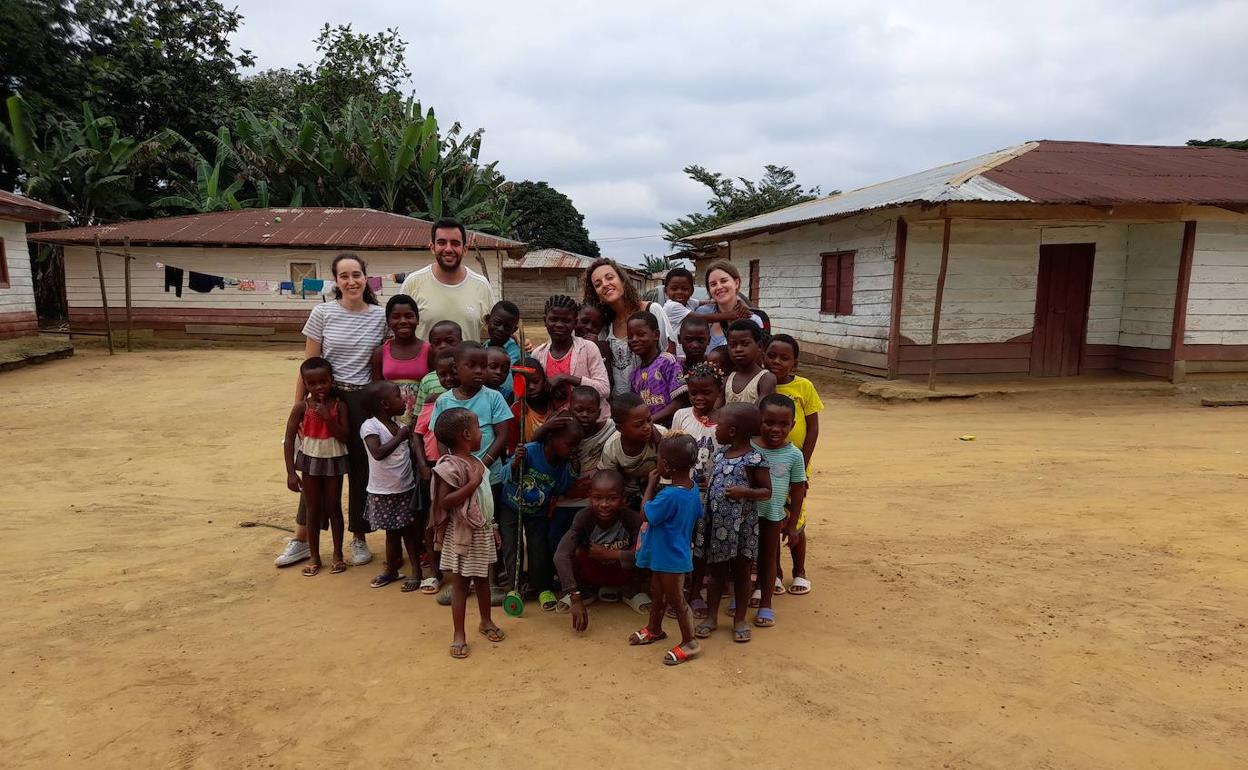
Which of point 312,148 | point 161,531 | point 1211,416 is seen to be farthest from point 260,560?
point 312,148

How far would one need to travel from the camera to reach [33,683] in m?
2.81

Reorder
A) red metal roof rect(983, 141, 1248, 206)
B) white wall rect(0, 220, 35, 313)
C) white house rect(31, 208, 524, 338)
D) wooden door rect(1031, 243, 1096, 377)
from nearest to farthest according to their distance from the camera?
red metal roof rect(983, 141, 1248, 206)
wooden door rect(1031, 243, 1096, 377)
white wall rect(0, 220, 35, 313)
white house rect(31, 208, 524, 338)

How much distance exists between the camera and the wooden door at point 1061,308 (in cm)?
1074

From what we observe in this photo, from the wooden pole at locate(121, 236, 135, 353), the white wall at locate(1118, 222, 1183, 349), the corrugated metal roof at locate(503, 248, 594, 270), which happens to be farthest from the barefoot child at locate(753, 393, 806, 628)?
the corrugated metal roof at locate(503, 248, 594, 270)

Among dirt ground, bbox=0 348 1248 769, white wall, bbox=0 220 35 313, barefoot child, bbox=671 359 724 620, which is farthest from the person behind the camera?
white wall, bbox=0 220 35 313

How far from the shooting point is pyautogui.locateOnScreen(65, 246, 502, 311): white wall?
53.9 feet

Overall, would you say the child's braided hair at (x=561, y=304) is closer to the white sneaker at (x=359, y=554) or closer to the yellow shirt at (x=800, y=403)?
the yellow shirt at (x=800, y=403)

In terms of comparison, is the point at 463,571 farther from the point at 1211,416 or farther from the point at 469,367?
the point at 1211,416

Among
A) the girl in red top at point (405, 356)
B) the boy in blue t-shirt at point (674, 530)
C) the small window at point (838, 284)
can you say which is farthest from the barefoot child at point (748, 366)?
the small window at point (838, 284)

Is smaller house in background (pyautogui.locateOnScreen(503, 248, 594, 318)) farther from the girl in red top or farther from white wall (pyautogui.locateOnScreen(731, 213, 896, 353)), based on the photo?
the girl in red top

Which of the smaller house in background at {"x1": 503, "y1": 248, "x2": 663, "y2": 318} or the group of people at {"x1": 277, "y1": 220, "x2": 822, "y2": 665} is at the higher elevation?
the smaller house in background at {"x1": 503, "y1": 248, "x2": 663, "y2": 318}

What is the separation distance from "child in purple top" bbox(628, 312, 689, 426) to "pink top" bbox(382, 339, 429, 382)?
3.62ft

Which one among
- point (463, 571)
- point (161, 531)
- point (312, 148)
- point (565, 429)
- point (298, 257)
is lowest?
point (161, 531)

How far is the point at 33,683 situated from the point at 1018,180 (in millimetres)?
11299
